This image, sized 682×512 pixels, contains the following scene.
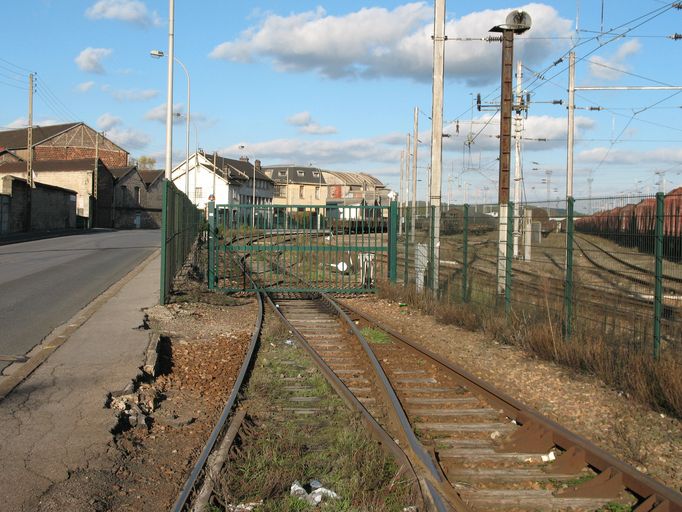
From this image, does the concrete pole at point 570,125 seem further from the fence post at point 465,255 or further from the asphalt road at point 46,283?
the asphalt road at point 46,283

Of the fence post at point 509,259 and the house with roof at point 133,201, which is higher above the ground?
the house with roof at point 133,201

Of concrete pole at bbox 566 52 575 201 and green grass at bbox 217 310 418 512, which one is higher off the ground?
concrete pole at bbox 566 52 575 201

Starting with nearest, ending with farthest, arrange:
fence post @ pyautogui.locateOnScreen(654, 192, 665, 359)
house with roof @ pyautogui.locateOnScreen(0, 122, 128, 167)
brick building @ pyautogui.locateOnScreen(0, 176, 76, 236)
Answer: fence post @ pyautogui.locateOnScreen(654, 192, 665, 359) → brick building @ pyautogui.locateOnScreen(0, 176, 76, 236) → house with roof @ pyautogui.locateOnScreen(0, 122, 128, 167)

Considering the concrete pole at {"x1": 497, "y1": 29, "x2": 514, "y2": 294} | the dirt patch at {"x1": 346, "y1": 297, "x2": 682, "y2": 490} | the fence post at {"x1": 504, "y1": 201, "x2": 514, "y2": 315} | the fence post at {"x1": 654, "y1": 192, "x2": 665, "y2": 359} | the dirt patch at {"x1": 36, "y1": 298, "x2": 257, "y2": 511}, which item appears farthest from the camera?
the concrete pole at {"x1": 497, "y1": 29, "x2": 514, "y2": 294}

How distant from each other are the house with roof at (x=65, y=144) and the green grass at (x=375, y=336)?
269ft

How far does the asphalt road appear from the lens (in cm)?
1134

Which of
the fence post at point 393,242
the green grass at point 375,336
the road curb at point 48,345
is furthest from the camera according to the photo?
the fence post at point 393,242

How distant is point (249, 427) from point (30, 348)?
4707 millimetres

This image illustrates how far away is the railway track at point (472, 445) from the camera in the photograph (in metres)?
5.09

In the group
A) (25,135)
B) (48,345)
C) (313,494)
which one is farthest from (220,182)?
(313,494)

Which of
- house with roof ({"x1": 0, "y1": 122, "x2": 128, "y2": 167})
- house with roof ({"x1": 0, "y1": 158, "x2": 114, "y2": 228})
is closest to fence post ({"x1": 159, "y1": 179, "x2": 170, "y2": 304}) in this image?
house with roof ({"x1": 0, "y1": 158, "x2": 114, "y2": 228})

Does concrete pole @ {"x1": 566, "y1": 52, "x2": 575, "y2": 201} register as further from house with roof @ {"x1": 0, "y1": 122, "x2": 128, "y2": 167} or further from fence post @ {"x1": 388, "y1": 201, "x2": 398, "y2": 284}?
house with roof @ {"x1": 0, "y1": 122, "x2": 128, "y2": 167}

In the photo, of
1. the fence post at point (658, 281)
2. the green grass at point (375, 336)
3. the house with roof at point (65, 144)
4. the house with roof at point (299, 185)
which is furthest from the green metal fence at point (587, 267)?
the house with roof at point (299, 185)

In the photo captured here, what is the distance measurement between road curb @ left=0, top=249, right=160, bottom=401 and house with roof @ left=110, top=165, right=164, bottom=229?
6660 centimetres
